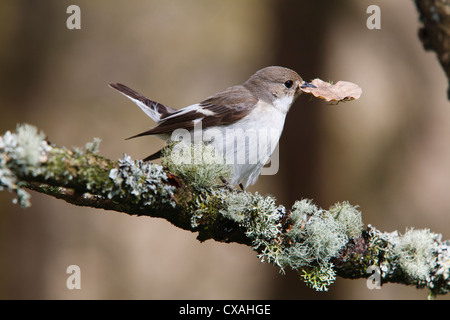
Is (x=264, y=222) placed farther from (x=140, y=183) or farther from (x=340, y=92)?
(x=340, y=92)

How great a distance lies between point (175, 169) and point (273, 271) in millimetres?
3316

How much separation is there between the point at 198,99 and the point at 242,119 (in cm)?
176

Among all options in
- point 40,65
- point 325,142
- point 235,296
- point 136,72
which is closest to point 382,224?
point 325,142

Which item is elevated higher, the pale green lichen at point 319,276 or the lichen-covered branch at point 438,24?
the lichen-covered branch at point 438,24

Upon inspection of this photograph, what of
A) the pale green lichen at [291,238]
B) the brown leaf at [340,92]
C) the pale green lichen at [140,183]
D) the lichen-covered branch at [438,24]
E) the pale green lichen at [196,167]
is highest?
the brown leaf at [340,92]

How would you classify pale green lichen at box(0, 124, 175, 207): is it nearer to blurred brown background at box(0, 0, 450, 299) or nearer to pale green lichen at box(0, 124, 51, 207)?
pale green lichen at box(0, 124, 51, 207)

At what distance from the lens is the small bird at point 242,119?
362 cm

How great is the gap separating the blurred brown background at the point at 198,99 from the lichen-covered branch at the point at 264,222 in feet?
9.09

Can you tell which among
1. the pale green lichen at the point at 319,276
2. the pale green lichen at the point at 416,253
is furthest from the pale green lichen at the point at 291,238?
the pale green lichen at the point at 416,253

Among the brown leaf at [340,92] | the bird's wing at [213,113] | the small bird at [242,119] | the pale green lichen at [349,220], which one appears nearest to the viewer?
the pale green lichen at [349,220]

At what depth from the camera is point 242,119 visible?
12.5 ft

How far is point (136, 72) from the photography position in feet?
18.0

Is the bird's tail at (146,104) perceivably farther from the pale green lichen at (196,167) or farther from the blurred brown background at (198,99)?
the pale green lichen at (196,167)

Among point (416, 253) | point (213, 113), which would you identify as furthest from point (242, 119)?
point (416, 253)
